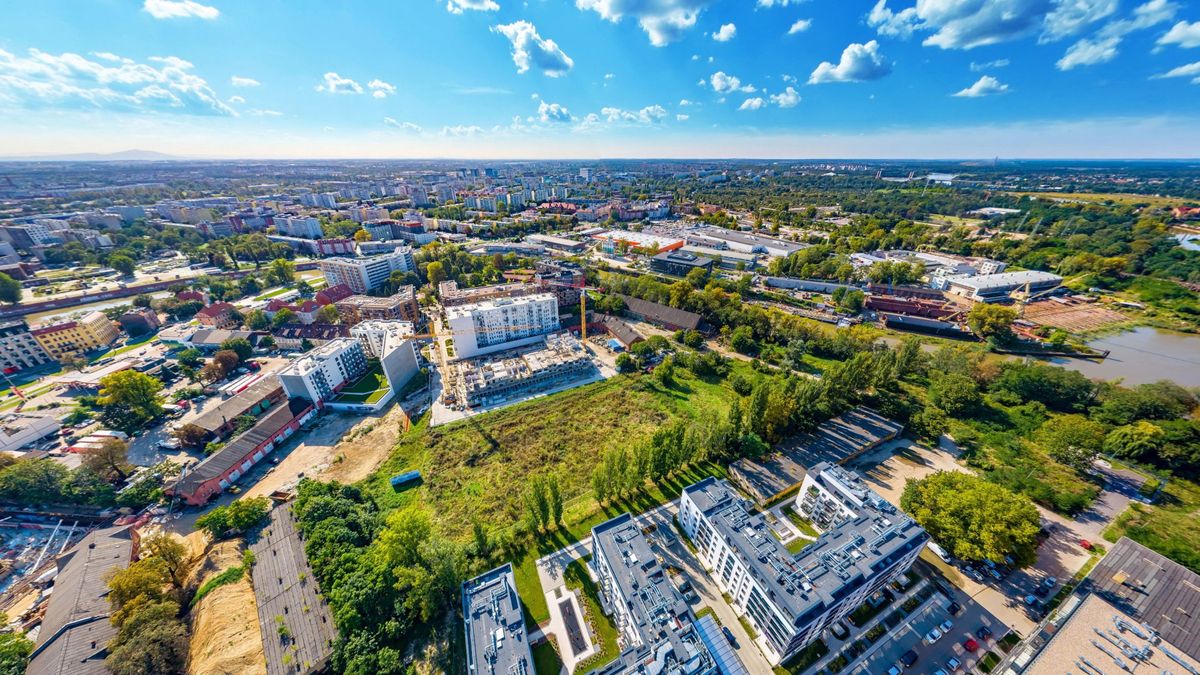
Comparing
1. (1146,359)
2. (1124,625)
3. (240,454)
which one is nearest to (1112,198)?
(1146,359)

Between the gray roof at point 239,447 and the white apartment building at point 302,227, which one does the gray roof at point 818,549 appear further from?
the white apartment building at point 302,227

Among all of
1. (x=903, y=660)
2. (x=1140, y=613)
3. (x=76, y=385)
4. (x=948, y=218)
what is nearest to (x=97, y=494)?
(x=76, y=385)

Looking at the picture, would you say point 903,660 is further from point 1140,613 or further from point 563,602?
point 563,602

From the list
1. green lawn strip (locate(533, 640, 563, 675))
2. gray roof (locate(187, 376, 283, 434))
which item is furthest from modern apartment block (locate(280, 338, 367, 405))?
green lawn strip (locate(533, 640, 563, 675))

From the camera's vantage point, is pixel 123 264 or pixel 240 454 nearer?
pixel 240 454

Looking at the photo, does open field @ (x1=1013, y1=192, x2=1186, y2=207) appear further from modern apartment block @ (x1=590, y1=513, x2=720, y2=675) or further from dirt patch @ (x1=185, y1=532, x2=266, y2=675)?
dirt patch @ (x1=185, y1=532, x2=266, y2=675)

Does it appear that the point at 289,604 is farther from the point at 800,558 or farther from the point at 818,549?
the point at 818,549
